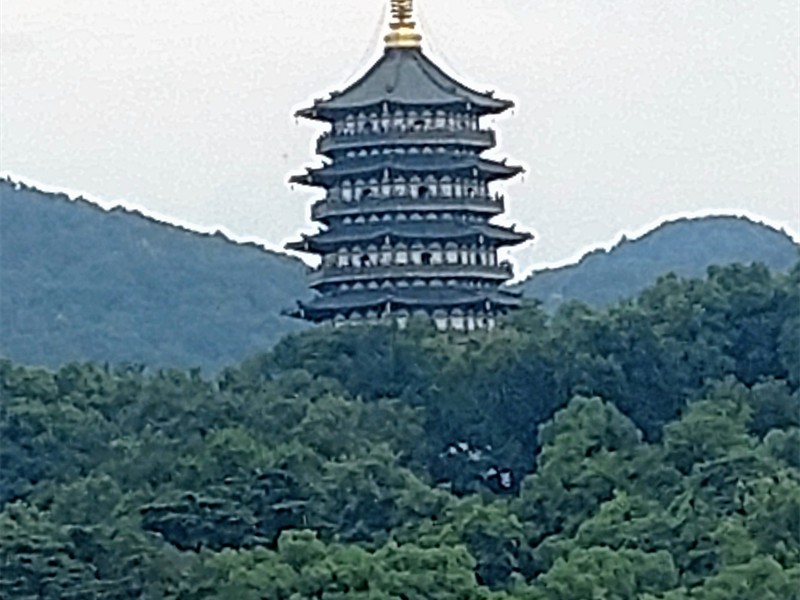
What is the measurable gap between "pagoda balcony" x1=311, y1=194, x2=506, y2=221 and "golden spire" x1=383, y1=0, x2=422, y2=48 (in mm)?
2285

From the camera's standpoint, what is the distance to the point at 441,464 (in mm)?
46031

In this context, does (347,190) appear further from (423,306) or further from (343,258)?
(423,306)

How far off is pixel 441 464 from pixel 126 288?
210 ft

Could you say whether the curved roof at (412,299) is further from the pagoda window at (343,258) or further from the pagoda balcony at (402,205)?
the pagoda balcony at (402,205)

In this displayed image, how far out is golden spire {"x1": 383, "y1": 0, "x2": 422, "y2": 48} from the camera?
52656 millimetres

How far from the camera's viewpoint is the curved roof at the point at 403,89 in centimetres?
5238

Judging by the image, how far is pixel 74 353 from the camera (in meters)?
97.9

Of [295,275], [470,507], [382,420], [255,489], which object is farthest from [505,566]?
[295,275]

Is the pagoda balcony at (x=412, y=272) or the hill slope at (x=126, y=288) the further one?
the hill slope at (x=126, y=288)

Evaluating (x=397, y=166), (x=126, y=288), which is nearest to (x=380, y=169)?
(x=397, y=166)

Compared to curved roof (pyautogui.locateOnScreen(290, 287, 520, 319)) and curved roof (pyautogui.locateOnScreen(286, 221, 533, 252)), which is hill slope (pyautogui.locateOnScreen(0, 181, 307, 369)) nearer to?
curved roof (pyautogui.locateOnScreen(286, 221, 533, 252))

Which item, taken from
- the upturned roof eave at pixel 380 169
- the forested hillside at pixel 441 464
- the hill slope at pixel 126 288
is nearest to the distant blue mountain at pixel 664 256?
the hill slope at pixel 126 288

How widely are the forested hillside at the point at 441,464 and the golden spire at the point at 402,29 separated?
185 inches

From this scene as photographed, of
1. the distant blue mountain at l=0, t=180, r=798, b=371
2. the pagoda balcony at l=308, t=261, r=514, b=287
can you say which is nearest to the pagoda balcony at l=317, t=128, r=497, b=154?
the pagoda balcony at l=308, t=261, r=514, b=287
